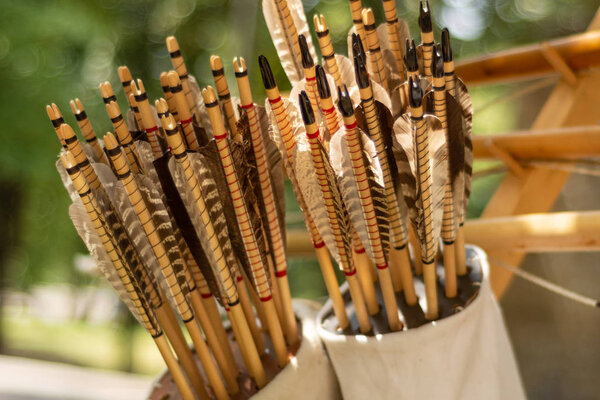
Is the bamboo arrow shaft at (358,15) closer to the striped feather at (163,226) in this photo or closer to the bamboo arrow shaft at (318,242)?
the bamboo arrow shaft at (318,242)

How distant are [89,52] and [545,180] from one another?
2683 millimetres

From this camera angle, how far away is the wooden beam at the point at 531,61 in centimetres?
98

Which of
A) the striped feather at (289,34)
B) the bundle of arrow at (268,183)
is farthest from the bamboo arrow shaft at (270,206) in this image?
the striped feather at (289,34)

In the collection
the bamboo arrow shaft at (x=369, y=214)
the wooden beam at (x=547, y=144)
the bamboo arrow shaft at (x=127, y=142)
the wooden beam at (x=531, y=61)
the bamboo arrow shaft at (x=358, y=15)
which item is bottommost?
the wooden beam at (x=547, y=144)

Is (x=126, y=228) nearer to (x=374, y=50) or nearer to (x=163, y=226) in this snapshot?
(x=163, y=226)

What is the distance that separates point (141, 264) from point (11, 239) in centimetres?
321

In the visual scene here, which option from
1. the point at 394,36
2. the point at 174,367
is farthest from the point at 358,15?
the point at 174,367

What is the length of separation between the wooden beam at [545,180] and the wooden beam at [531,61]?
0.14 ft

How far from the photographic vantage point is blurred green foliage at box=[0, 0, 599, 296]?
2.86m

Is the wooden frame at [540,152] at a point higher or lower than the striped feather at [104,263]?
lower

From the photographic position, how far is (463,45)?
3.36 m

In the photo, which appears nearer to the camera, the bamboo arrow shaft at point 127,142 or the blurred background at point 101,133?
the bamboo arrow shaft at point 127,142

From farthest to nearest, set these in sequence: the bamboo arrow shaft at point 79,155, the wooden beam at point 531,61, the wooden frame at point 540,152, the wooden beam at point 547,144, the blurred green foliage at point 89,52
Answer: the blurred green foliage at point 89,52 → the wooden beam at point 531,61 → the wooden beam at point 547,144 → the wooden frame at point 540,152 → the bamboo arrow shaft at point 79,155

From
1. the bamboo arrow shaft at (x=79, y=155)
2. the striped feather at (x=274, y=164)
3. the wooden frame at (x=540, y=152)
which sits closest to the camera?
the bamboo arrow shaft at (x=79, y=155)
